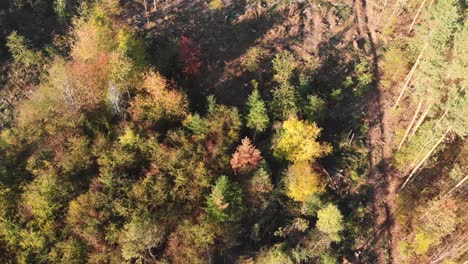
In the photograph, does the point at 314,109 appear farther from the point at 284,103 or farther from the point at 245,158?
the point at 245,158

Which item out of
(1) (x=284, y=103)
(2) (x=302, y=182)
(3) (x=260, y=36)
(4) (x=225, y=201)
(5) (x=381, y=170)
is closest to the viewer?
(4) (x=225, y=201)

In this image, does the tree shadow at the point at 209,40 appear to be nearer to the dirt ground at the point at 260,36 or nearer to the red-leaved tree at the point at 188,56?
the dirt ground at the point at 260,36

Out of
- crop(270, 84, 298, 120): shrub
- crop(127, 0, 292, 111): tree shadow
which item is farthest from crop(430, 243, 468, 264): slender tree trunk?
crop(127, 0, 292, 111): tree shadow

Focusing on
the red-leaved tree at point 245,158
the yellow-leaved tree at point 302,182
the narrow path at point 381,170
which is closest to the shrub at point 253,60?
the red-leaved tree at point 245,158

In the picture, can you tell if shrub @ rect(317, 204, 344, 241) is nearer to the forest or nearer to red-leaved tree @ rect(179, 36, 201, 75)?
the forest

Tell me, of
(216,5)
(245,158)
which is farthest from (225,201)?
(216,5)

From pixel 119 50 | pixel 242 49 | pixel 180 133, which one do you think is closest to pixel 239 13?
pixel 242 49
